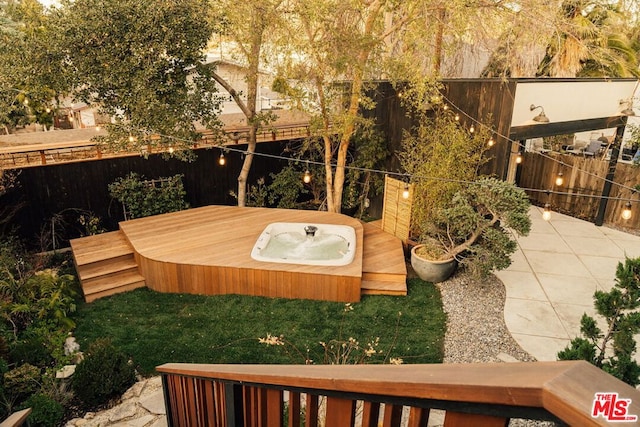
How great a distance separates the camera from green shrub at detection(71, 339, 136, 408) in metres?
4.95

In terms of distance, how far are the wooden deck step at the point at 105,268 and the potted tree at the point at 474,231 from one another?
200 inches

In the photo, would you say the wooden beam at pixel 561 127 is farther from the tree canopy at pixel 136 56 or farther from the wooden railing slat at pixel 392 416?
the wooden railing slat at pixel 392 416

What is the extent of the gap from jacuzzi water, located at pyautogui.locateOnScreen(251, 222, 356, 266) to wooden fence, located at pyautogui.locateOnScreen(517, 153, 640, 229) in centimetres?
461

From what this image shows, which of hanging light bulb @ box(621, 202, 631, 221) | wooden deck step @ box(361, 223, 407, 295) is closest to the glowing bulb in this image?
wooden deck step @ box(361, 223, 407, 295)

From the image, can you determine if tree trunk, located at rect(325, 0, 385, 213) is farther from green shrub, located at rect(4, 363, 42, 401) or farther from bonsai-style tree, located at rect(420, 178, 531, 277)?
green shrub, located at rect(4, 363, 42, 401)

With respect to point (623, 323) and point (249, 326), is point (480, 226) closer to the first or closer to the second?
point (623, 323)

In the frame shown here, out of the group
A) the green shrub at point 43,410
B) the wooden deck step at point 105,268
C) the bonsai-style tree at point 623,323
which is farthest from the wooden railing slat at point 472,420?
the wooden deck step at point 105,268

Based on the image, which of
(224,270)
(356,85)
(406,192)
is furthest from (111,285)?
(356,85)

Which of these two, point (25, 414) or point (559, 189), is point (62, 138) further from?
point (559, 189)

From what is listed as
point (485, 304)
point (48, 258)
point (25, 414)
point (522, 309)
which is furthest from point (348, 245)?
point (25, 414)

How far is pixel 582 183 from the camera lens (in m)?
10.9

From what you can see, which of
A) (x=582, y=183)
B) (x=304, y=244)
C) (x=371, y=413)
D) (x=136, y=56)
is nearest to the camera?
(x=371, y=413)

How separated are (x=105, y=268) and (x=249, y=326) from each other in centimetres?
303

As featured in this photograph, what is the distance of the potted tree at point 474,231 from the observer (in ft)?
23.1
